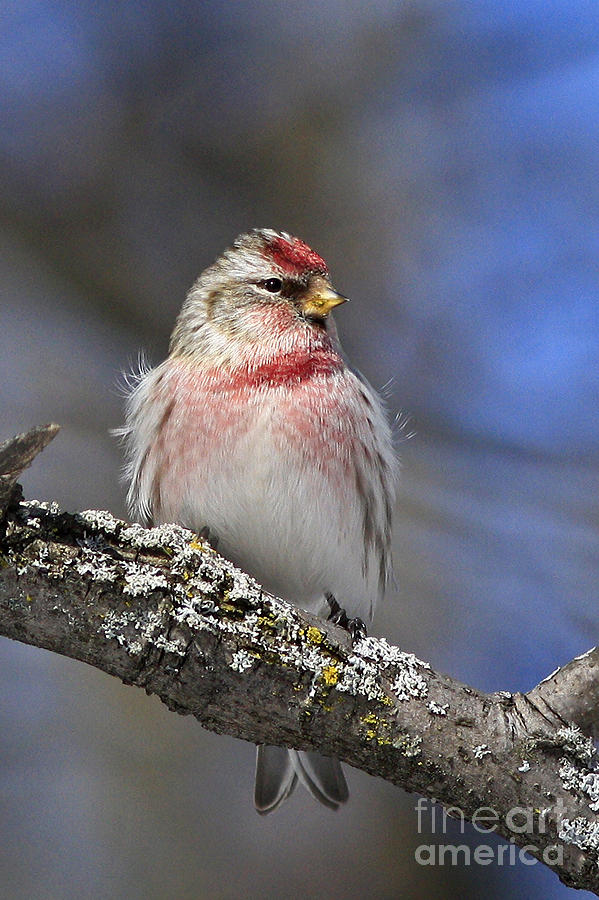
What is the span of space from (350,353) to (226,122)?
1077 mm

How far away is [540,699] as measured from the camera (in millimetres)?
2145

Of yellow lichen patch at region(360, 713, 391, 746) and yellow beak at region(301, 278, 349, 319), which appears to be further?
yellow beak at region(301, 278, 349, 319)

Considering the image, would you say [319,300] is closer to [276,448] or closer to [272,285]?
[272,285]

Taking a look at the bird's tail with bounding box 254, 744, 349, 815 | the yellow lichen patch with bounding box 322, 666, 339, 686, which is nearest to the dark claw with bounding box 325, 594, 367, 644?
the yellow lichen patch with bounding box 322, 666, 339, 686

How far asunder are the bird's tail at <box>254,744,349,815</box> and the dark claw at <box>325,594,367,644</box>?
39 centimetres

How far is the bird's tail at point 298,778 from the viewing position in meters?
2.89

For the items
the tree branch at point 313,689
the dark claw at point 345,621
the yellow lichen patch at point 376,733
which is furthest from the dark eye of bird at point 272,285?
the yellow lichen patch at point 376,733

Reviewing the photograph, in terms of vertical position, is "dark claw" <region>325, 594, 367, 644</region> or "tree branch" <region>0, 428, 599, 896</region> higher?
"dark claw" <region>325, 594, 367, 644</region>

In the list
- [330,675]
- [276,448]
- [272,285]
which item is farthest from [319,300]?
[330,675]

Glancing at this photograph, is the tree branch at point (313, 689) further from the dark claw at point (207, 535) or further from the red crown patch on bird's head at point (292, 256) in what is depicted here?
the red crown patch on bird's head at point (292, 256)

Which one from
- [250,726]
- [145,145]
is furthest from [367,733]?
[145,145]

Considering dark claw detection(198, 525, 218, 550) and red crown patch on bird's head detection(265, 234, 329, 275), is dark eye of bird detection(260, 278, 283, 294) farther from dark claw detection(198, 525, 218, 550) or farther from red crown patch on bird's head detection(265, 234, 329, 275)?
dark claw detection(198, 525, 218, 550)

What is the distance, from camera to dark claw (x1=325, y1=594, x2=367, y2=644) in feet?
7.50

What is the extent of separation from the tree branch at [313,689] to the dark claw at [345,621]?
7cm
